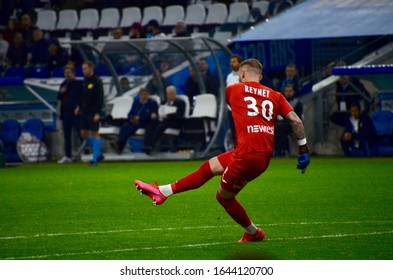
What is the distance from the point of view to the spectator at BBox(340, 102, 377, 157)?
2297 cm

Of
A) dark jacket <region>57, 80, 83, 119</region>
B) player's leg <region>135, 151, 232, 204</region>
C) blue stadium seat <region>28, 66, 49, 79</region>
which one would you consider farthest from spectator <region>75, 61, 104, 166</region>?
player's leg <region>135, 151, 232, 204</region>

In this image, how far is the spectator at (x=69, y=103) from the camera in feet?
80.6

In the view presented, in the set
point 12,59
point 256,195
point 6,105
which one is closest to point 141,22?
point 12,59

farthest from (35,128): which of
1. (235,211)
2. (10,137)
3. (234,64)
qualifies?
(235,211)

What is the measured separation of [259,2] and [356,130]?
23.4 ft

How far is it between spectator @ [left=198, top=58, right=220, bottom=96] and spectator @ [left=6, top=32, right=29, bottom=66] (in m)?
7.03

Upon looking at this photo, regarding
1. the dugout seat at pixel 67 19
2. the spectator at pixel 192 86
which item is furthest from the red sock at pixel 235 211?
the dugout seat at pixel 67 19

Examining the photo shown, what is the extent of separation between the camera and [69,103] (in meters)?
24.6

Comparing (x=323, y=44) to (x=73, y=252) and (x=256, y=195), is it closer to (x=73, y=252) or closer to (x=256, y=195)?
(x=256, y=195)

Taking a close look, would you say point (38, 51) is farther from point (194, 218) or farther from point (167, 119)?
point (194, 218)

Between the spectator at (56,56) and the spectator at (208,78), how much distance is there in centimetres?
477

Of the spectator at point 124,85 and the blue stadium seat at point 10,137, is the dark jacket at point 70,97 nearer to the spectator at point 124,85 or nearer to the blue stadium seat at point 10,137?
the blue stadium seat at point 10,137

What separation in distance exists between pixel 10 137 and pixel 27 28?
7.02 m

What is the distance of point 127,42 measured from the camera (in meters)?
24.7
